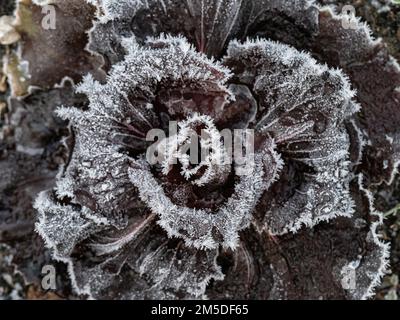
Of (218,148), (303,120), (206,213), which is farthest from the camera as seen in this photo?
(303,120)

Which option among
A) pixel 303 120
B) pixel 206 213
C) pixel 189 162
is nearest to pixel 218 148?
pixel 189 162

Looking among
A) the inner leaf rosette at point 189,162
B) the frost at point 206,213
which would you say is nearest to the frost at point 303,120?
the inner leaf rosette at point 189,162

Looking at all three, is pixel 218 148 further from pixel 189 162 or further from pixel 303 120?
pixel 303 120

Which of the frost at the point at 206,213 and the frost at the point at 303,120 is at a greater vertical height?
the frost at the point at 303,120

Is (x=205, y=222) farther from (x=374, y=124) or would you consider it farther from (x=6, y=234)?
(x=6, y=234)

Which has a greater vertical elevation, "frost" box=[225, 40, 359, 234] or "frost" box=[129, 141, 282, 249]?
"frost" box=[225, 40, 359, 234]

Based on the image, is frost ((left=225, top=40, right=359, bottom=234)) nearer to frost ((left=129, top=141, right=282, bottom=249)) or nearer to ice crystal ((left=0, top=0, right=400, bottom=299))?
ice crystal ((left=0, top=0, right=400, bottom=299))

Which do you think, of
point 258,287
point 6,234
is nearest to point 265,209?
point 258,287

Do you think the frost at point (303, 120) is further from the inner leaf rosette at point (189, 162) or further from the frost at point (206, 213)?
the frost at point (206, 213)

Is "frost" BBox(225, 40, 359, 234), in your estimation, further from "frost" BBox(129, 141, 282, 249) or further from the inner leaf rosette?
"frost" BBox(129, 141, 282, 249)

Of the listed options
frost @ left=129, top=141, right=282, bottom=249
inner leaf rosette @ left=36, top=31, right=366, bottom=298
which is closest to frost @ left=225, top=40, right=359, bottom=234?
inner leaf rosette @ left=36, top=31, right=366, bottom=298

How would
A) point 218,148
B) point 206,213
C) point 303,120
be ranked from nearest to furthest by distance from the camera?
1. point 218,148
2. point 206,213
3. point 303,120

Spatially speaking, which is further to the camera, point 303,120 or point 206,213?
point 303,120
